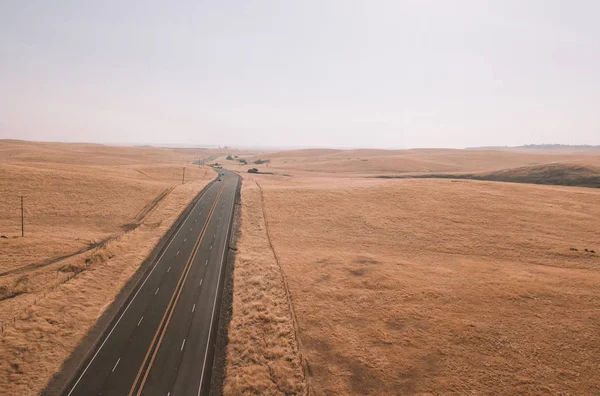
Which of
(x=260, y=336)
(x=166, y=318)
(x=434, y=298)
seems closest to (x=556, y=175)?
(x=434, y=298)

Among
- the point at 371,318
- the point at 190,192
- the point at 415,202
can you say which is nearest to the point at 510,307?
the point at 371,318

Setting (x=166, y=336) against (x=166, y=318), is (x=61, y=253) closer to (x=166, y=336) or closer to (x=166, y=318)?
(x=166, y=318)

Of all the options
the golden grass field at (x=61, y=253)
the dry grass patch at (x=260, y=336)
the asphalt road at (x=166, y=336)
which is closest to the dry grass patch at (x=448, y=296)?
the dry grass patch at (x=260, y=336)

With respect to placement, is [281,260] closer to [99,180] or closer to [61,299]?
[61,299]

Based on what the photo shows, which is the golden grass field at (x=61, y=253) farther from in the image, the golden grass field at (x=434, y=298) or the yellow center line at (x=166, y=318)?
the golden grass field at (x=434, y=298)

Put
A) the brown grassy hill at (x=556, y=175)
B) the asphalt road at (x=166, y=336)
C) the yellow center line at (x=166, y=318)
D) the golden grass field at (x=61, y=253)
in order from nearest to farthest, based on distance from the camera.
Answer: the asphalt road at (x=166, y=336) → the yellow center line at (x=166, y=318) → the golden grass field at (x=61, y=253) → the brown grassy hill at (x=556, y=175)
